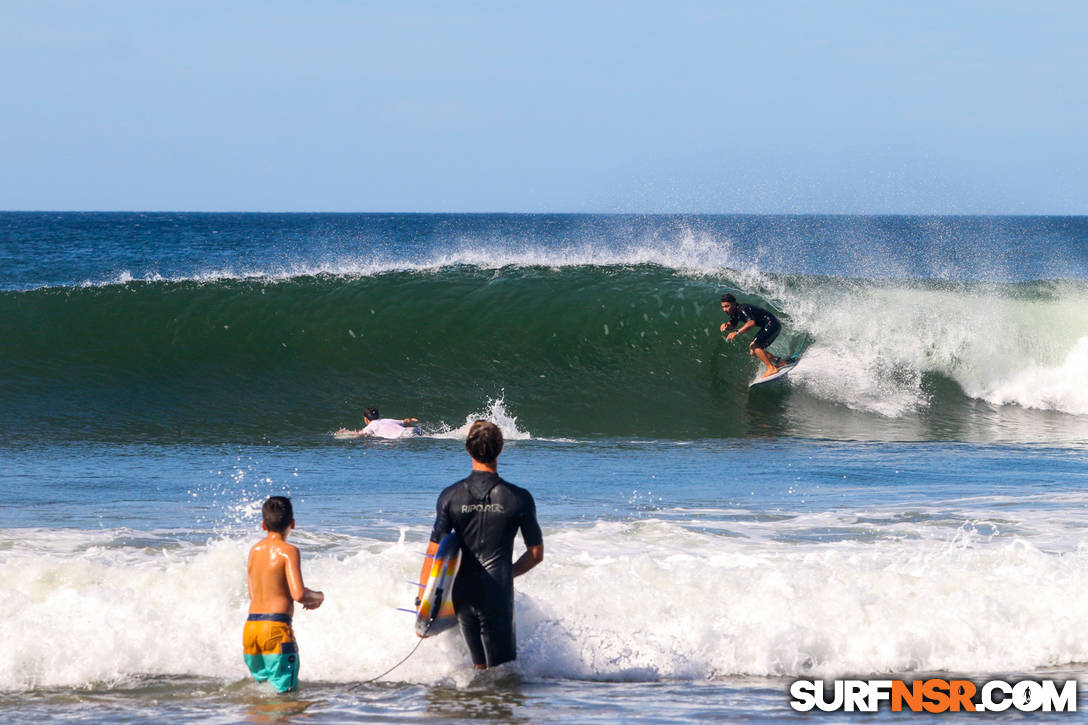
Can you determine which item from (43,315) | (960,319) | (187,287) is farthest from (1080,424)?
(43,315)

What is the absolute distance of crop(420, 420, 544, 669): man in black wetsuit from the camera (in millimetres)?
5211

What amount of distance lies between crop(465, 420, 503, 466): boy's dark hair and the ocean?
3.56 feet

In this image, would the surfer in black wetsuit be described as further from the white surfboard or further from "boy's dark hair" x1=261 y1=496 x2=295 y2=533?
"boy's dark hair" x1=261 y1=496 x2=295 y2=533

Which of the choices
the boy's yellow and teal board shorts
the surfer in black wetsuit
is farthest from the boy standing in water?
the surfer in black wetsuit

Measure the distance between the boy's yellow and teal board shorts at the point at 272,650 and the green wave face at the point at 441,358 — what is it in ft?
28.1

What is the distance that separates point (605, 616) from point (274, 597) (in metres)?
1.97

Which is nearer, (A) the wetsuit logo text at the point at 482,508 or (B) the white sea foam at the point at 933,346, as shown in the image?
(A) the wetsuit logo text at the point at 482,508

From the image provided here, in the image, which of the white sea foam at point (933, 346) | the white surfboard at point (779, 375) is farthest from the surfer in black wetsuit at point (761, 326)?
the white sea foam at point (933, 346)

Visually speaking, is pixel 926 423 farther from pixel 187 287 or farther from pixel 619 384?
pixel 187 287

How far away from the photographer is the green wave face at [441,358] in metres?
14.9

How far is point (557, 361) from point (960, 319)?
6.91 m

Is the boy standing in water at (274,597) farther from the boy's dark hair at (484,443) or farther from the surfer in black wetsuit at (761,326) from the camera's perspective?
the surfer in black wetsuit at (761,326)

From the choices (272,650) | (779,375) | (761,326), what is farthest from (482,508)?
(779,375)

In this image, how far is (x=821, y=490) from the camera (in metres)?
9.99
